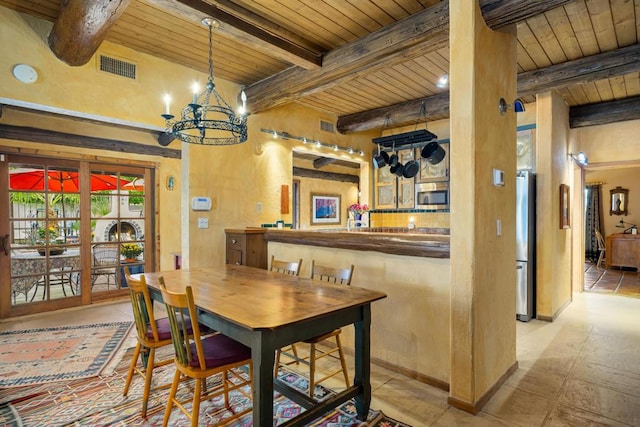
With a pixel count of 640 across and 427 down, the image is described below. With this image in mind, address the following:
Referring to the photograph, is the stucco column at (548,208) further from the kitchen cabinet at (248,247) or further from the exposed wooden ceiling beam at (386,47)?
the kitchen cabinet at (248,247)

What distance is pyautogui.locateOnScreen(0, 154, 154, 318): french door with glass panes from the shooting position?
4250 mm

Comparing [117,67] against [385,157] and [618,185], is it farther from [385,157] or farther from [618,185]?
[618,185]

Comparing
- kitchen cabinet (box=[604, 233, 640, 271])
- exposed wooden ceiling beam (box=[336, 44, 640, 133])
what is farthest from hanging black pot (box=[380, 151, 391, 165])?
kitchen cabinet (box=[604, 233, 640, 271])

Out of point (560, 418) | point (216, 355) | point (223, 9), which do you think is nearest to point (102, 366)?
point (216, 355)

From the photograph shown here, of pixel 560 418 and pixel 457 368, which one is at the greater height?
pixel 457 368

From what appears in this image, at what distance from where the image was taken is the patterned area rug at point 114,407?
2.05 meters

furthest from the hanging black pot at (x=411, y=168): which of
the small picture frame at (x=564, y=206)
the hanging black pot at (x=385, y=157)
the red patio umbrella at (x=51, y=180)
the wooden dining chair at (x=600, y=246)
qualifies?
the wooden dining chair at (x=600, y=246)

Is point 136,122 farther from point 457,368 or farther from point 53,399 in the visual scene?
point 457,368

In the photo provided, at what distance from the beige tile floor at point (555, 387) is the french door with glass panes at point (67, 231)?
71cm

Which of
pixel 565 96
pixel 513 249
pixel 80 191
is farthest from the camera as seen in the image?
pixel 80 191

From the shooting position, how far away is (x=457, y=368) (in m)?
2.16

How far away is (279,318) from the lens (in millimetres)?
1614

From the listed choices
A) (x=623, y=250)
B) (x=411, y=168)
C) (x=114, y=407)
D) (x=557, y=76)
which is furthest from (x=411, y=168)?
(x=623, y=250)

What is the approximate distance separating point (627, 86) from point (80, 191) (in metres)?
7.30
